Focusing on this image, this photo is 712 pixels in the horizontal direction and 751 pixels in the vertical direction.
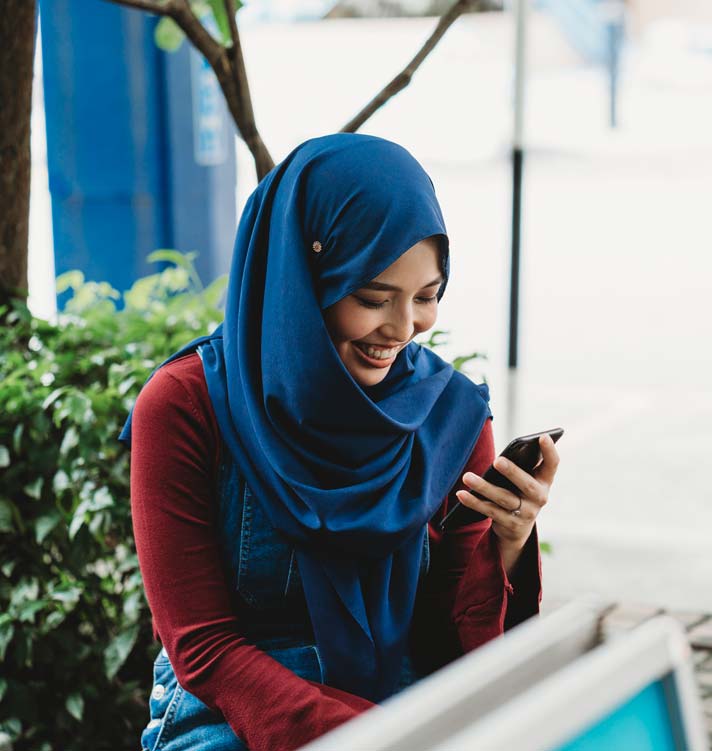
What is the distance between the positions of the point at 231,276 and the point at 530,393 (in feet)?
17.8

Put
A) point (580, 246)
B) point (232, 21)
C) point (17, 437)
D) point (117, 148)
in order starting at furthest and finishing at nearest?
point (580, 246) < point (117, 148) < point (17, 437) < point (232, 21)

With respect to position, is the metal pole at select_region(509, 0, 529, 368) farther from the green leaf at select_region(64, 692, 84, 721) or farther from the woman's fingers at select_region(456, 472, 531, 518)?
the woman's fingers at select_region(456, 472, 531, 518)

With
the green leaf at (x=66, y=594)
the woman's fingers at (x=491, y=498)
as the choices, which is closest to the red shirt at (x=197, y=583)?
the woman's fingers at (x=491, y=498)

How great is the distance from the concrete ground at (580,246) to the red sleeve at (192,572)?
120 centimetres

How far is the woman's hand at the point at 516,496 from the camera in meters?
1.61

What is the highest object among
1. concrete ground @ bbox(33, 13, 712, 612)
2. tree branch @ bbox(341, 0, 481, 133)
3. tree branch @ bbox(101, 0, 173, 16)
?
tree branch @ bbox(101, 0, 173, 16)

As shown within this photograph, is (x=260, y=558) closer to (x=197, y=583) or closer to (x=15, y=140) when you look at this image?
(x=197, y=583)

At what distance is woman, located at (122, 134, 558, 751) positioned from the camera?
161 cm

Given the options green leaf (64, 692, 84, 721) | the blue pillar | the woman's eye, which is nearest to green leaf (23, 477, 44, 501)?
green leaf (64, 692, 84, 721)

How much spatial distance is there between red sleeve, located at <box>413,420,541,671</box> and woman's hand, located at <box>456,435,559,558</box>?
0.09 metres

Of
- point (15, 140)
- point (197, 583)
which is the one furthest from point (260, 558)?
point (15, 140)

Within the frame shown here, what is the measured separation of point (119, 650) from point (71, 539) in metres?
0.29

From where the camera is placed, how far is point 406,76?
2486 mm

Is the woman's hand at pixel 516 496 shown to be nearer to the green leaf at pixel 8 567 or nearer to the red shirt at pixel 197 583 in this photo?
the red shirt at pixel 197 583
